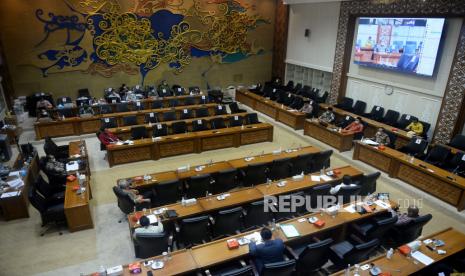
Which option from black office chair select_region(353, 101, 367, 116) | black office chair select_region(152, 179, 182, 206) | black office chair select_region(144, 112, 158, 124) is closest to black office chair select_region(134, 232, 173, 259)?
black office chair select_region(152, 179, 182, 206)

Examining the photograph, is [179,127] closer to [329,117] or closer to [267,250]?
[329,117]

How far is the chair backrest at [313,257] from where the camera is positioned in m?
4.89

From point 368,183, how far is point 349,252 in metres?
2.83

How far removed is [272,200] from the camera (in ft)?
21.4

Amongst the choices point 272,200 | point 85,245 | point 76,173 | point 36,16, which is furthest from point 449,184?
point 36,16

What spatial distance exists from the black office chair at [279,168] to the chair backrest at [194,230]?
283 cm

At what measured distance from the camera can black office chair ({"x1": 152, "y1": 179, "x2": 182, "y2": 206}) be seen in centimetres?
691

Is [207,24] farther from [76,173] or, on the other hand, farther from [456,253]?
[456,253]

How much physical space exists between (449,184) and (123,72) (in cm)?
1403

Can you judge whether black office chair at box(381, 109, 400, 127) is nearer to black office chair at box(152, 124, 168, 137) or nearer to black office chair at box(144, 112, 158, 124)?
black office chair at box(152, 124, 168, 137)

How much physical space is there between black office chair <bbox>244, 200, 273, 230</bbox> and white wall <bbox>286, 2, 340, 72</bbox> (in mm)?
10370

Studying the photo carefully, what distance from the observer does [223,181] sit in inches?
298

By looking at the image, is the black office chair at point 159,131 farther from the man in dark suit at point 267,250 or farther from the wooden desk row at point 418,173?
the man in dark suit at point 267,250

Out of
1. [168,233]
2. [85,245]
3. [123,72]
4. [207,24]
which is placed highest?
[207,24]
